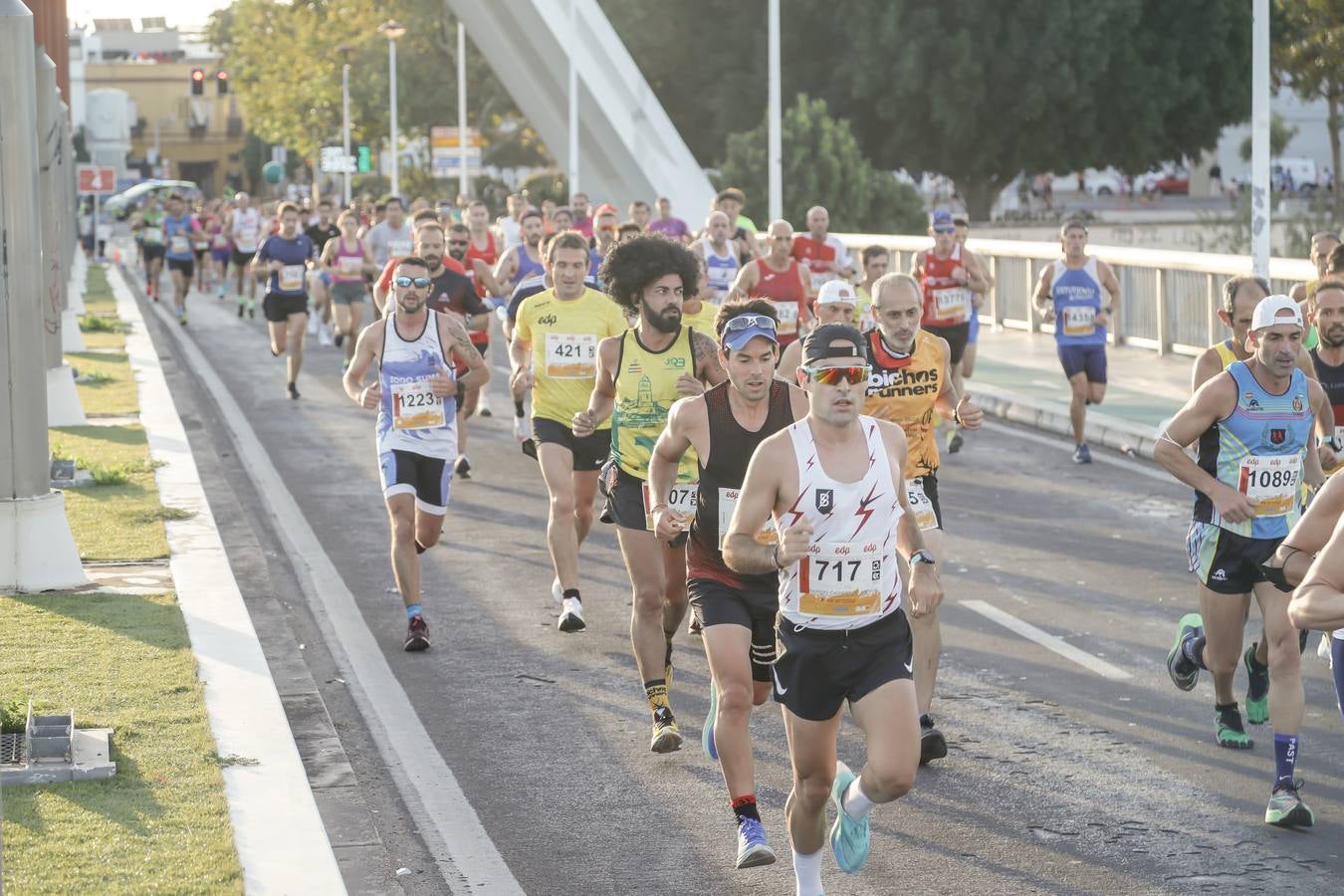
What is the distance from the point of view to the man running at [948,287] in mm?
18734

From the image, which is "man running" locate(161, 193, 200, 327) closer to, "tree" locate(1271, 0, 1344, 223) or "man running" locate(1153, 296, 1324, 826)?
"tree" locate(1271, 0, 1344, 223)

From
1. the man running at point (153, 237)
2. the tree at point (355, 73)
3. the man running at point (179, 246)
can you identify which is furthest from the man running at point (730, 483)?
the tree at point (355, 73)

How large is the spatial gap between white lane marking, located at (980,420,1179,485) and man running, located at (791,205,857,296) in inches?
81.1

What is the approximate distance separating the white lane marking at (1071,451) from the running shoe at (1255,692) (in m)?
7.27

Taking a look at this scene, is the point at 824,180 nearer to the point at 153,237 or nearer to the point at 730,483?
the point at 153,237

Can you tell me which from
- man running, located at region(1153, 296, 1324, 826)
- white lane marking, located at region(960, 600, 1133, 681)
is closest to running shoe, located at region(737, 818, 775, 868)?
man running, located at region(1153, 296, 1324, 826)

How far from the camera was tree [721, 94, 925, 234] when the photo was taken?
42.1 meters

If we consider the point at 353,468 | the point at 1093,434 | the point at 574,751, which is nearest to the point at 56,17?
the point at 353,468

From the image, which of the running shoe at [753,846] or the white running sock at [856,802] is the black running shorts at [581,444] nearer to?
the running shoe at [753,846]

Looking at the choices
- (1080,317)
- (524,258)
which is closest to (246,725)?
(1080,317)

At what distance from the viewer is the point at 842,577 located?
259 inches

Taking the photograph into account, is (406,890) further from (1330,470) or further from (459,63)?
(459,63)

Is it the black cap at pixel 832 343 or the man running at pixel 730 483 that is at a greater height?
the black cap at pixel 832 343

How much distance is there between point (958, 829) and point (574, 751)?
1.86 metres
